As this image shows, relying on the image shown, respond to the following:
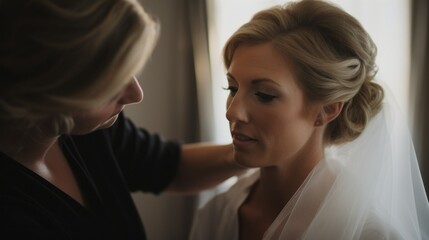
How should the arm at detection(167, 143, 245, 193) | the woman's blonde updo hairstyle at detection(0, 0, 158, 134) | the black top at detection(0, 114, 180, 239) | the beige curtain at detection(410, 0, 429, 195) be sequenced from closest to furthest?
the woman's blonde updo hairstyle at detection(0, 0, 158, 134) → the black top at detection(0, 114, 180, 239) → the arm at detection(167, 143, 245, 193) → the beige curtain at detection(410, 0, 429, 195)

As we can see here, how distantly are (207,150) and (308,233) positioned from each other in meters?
0.43

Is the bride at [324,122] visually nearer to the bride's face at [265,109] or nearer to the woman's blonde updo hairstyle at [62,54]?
the bride's face at [265,109]

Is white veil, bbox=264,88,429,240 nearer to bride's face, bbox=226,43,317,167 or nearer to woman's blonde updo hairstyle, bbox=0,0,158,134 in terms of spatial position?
bride's face, bbox=226,43,317,167

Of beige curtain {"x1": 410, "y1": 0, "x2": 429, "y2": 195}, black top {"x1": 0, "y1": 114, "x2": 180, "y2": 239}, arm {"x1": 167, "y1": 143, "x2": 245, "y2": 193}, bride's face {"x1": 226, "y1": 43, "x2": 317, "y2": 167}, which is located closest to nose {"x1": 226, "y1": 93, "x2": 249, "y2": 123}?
bride's face {"x1": 226, "y1": 43, "x2": 317, "y2": 167}

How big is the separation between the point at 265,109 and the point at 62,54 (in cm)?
43

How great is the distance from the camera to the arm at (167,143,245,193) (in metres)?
1.10

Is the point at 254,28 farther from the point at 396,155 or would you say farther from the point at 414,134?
the point at 414,134

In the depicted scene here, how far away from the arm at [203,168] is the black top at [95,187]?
0.03m

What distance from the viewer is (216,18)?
1.84m

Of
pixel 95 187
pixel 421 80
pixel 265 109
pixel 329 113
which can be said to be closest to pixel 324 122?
pixel 329 113

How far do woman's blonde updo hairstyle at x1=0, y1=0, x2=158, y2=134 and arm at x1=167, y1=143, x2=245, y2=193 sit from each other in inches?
19.8

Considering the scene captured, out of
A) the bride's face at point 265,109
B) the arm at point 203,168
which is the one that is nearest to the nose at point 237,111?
the bride's face at point 265,109

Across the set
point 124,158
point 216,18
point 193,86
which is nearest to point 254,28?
point 124,158

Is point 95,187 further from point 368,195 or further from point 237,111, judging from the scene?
point 368,195
